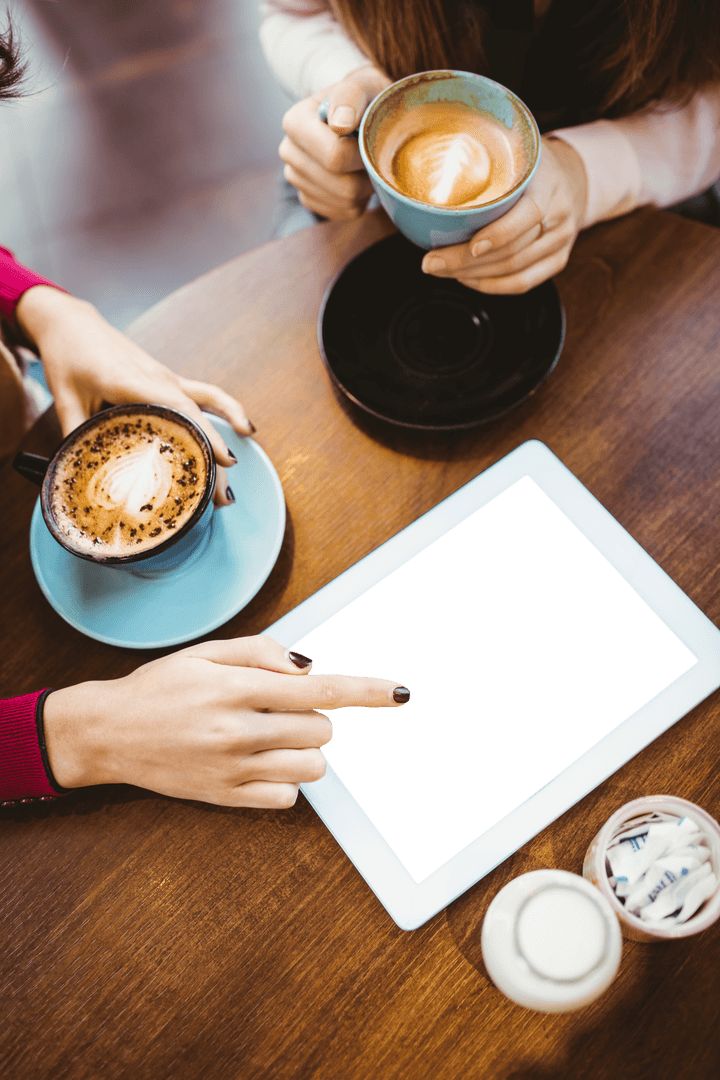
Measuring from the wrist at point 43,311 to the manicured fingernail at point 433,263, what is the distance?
483 millimetres

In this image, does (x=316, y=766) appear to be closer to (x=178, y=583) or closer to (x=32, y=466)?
(x=178, y=583)

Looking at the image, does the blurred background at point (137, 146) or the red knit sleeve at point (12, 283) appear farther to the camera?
the blurred background at point (137, 146)

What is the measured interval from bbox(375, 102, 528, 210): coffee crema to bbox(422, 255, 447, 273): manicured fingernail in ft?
0.21

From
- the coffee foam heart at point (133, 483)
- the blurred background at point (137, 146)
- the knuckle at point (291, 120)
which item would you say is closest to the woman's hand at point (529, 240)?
the knuckle at point (291, 120)

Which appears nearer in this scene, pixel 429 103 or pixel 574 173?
pixel 429 103

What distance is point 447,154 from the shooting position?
84cm

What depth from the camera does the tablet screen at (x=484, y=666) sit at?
2.56 feet

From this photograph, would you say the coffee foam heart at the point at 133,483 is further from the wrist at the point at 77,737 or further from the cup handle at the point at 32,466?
the wrist at the point at 77,737

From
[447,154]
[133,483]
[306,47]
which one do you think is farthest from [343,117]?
[133,483]

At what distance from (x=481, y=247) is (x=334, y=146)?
0.87ft

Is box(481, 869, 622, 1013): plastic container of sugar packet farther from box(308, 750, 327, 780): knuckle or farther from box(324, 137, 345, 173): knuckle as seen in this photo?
box(324, 137, 345, 173): knuckle

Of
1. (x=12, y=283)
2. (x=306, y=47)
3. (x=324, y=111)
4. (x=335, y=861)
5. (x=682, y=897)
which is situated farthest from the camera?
(x=306, y=47)

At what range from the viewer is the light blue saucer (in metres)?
0.83

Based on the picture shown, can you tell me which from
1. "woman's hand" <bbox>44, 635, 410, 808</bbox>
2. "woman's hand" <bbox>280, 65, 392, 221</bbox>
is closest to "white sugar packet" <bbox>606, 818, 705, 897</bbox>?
"woman's hand" <bbox>44, 635, 410, 808</bbox>
